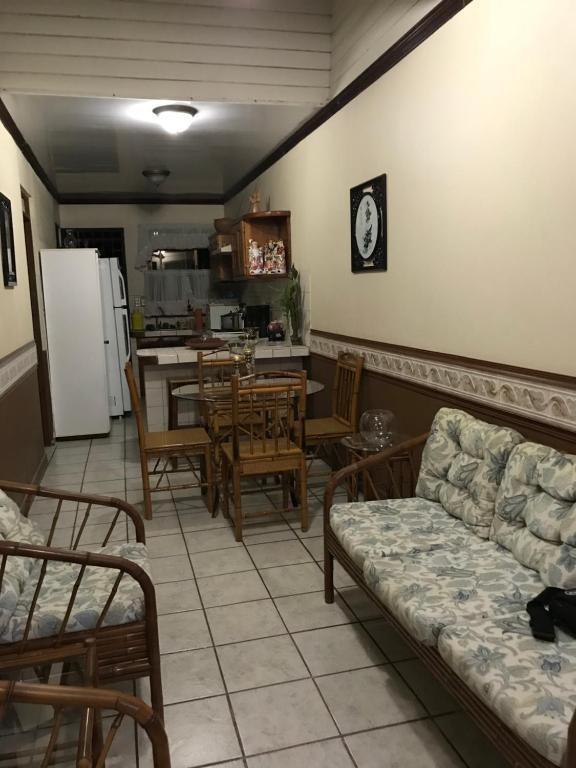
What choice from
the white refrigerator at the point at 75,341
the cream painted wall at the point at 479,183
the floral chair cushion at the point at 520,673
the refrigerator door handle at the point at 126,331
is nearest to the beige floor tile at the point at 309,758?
the floral chair cushion at the point at 520,673

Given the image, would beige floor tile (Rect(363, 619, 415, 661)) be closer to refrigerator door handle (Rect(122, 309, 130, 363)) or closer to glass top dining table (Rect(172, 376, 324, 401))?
glass top dining table (Rect(172, 376, 324, 401))

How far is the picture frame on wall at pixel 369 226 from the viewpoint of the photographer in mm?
3588

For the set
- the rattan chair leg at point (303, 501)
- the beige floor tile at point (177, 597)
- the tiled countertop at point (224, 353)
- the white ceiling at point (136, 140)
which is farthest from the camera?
the tiled countertop at point (224, 353)

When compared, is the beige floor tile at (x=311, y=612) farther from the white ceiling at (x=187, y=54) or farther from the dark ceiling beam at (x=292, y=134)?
the white ceiling at (x=187, y=54)

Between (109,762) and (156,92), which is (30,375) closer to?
(156,92)

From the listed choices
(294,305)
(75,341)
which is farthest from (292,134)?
(75,341)

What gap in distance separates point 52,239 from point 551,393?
20.6 ft

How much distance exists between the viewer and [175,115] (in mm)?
4656

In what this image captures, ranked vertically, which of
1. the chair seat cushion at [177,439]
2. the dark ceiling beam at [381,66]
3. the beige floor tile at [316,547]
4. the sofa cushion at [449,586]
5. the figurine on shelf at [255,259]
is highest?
the dark ceiling beam at [381,66]

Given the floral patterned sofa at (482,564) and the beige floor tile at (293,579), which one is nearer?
the floral patterned sofa at (482,564)

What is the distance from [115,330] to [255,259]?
208 centimetres

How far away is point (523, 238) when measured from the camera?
7.79ft

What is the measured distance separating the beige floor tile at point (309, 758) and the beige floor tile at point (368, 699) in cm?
9

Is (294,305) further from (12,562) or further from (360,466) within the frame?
(12,562)
